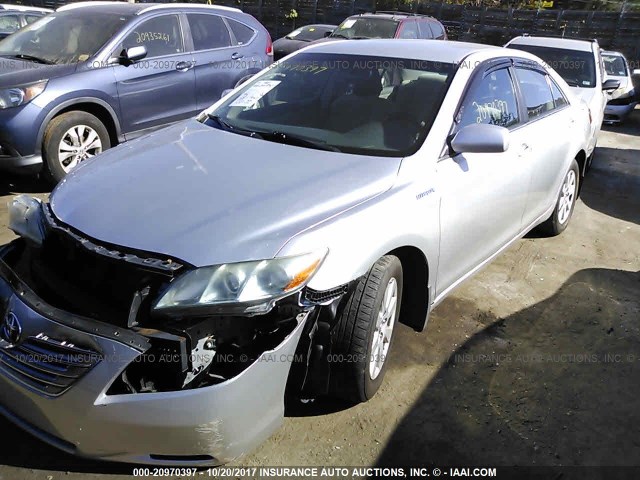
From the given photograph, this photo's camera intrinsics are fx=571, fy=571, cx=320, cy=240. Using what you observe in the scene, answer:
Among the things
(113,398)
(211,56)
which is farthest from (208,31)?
(113,398)

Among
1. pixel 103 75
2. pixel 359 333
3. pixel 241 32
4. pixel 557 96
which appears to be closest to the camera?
pixel 359 333

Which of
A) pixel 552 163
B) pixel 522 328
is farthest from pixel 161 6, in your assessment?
pixel 522 328

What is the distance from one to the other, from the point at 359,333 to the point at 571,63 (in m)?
7.06

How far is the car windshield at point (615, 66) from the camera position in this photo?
12172mm

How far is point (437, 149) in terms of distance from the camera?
301 centimetres

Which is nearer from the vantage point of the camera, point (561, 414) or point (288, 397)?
point (288, 397)

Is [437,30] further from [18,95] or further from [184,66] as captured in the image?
[18,95]

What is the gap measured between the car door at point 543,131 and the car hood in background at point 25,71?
4113mm

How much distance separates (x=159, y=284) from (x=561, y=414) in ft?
6.73

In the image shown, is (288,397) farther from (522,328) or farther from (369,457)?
(522,328)

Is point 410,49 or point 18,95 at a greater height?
point 410,49

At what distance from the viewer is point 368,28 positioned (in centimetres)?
1170

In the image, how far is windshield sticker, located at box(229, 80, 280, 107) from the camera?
3.68 metres

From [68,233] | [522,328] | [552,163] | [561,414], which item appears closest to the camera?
[68,233]
